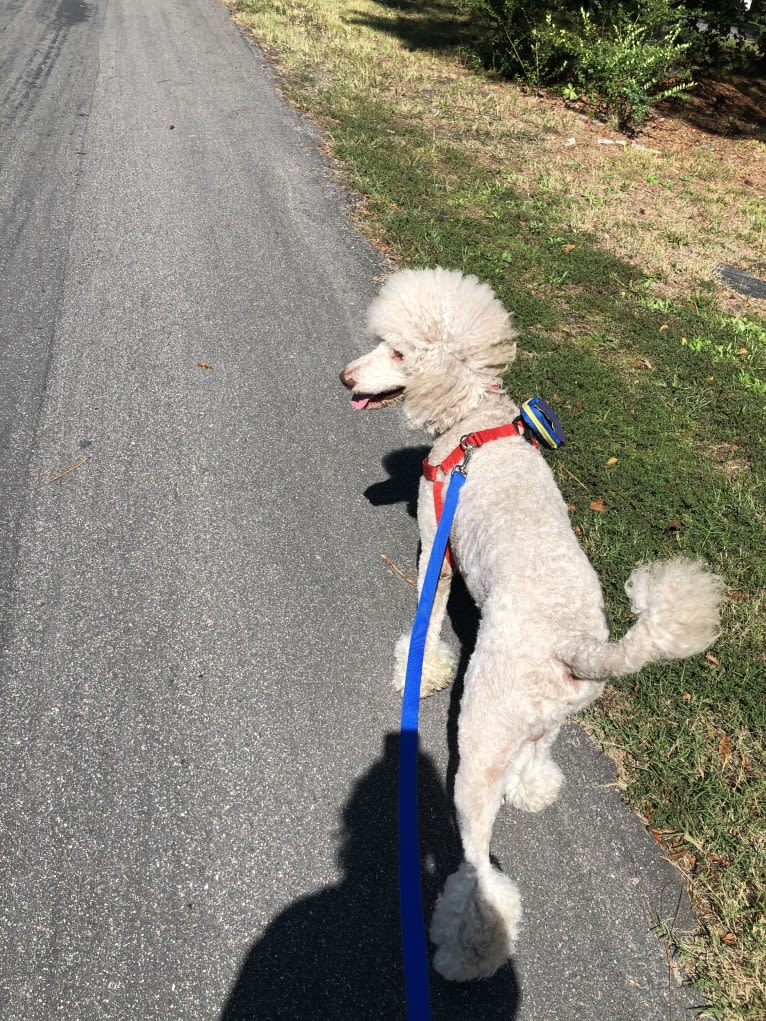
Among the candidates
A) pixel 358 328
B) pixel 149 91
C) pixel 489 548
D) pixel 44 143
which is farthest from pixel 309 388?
pixel 149 91

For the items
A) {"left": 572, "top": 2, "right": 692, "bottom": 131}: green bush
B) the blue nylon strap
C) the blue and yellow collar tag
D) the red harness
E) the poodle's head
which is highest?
{"left": 572, "top": 2, "right": 692, "bottom": 131}: green bush

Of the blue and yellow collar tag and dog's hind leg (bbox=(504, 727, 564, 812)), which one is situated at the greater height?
the blue and yellow collar tag

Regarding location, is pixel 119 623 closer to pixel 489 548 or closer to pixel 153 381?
pixel 489 548

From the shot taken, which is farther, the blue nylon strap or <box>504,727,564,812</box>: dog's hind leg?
<box>504,727,564,812</box>: dog's hind leg

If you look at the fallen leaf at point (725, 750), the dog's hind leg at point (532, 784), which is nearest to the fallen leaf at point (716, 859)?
the fallen leaf at point (725, 750)

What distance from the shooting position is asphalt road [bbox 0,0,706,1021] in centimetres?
242

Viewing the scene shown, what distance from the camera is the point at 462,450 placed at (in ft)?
10.3

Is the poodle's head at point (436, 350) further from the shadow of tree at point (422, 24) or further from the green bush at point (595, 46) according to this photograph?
the shadow of tree at point (422, 24)

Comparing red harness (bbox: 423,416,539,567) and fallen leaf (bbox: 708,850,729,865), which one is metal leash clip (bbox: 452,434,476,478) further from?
fallen leaf (bbox: 708,850,729,865)

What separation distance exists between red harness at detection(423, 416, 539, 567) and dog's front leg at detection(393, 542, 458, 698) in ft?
0.51

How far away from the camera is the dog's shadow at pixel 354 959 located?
2.32m

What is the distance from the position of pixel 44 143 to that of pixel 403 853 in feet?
32.9

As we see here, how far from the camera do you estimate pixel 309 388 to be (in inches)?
212

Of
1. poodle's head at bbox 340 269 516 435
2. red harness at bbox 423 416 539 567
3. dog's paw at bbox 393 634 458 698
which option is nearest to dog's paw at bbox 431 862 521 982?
dog's paw at bbox 393 634 458 698
